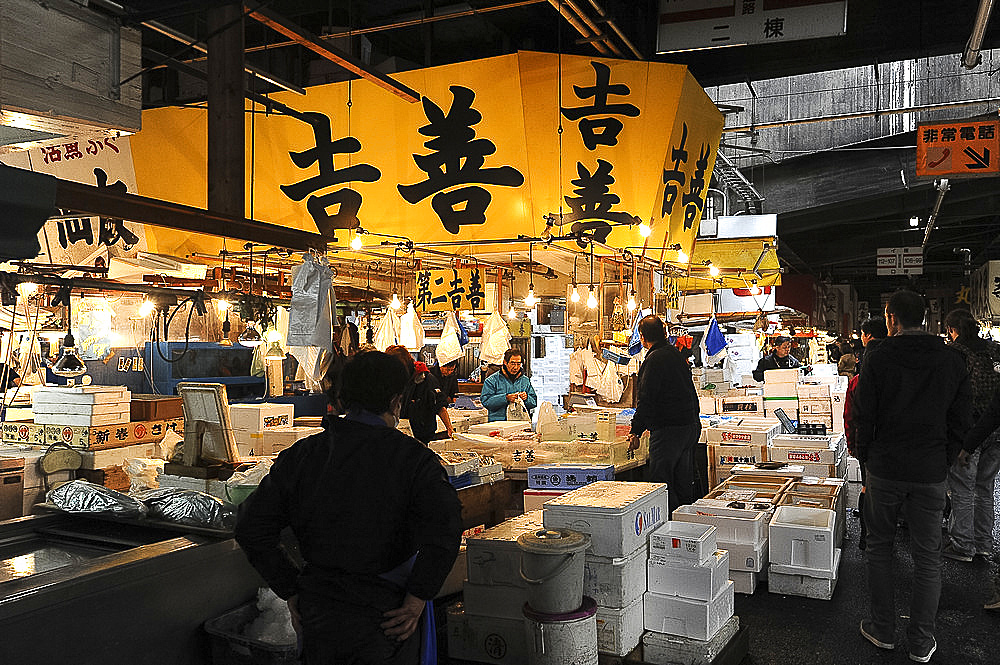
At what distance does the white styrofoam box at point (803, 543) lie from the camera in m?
6.38

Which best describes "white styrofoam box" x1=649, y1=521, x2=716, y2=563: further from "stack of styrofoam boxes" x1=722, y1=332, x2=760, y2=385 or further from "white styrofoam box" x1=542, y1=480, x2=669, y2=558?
"stack of styrofoam boxes" x1=722, y1=332, x2=760, y2=385

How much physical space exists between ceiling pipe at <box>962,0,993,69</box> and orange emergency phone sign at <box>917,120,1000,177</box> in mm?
2564

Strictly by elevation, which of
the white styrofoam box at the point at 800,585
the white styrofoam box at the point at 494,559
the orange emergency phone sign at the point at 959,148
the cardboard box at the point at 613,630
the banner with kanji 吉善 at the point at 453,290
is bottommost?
the white styrofoam box at the point at 800,585

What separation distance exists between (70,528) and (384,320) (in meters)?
4.49

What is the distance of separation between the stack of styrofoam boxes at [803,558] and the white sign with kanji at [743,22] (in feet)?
14.0

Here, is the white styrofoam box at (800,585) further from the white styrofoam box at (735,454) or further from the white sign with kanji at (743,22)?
the white sign with kanji at (743,22)

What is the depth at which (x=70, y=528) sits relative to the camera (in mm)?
4566

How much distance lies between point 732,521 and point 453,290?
489 cm

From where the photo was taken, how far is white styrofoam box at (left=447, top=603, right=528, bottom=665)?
474cm

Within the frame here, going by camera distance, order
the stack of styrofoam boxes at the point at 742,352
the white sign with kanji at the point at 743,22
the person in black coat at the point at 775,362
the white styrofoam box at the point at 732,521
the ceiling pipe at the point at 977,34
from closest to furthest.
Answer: the white styrofoam box at the point at 732,521 → the ceiling pipe at the point at 977,34 → the white sign with kanji at the point at 743,22 → the person in black coat at the point at 775,362 → the stack of styrofoam boxes at the point at 742,352

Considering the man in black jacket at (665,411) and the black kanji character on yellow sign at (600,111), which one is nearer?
the black kanji character on yellow sign at (600,111)

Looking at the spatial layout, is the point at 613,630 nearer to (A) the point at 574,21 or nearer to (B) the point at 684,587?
(B) the point at 684,587

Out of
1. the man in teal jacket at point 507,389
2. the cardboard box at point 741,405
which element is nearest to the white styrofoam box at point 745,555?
the man in teal jacket at point 507,389

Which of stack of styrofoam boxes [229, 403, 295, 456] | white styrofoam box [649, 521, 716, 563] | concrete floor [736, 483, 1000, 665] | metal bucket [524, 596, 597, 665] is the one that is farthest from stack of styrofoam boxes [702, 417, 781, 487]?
metal bucket [524, 596, 597, 665]
